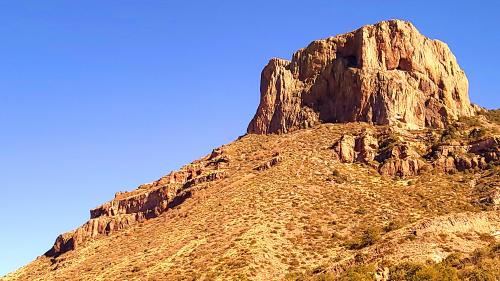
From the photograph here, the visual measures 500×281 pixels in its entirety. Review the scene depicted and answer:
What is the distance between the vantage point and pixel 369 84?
99.9 meters

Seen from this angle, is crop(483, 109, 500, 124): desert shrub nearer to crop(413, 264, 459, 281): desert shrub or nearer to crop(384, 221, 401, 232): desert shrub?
crop(384, 221, 401, 232): desert shrub

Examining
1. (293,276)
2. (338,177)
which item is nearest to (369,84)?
(338,177)

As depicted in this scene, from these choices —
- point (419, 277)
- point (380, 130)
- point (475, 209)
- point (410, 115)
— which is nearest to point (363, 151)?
point (380, 130)

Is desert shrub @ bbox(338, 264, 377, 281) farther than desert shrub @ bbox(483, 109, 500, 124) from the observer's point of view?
No

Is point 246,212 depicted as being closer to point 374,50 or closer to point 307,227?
point 307,227

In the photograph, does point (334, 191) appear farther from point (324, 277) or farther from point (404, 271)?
point (404, 271)

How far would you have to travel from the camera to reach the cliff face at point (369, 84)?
99188 mm

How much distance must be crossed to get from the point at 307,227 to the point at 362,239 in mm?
8149

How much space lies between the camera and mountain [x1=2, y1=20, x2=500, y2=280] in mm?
56500

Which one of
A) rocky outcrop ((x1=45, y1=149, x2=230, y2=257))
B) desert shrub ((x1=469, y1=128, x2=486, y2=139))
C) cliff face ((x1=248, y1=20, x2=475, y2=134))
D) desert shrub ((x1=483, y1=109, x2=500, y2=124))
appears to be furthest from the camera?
desert shrub ((x1=483, y1=109, x2=500, y2=124))

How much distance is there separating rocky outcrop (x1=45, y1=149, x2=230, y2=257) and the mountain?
0.92 feet

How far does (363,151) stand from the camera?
89000 millimetres

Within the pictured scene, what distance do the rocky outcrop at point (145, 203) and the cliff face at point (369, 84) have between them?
15569mm

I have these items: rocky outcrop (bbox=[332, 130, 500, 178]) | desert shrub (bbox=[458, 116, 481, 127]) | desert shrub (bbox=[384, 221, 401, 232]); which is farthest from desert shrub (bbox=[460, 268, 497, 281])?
desert shrub (bbox=[458, 116, 481, 127])
